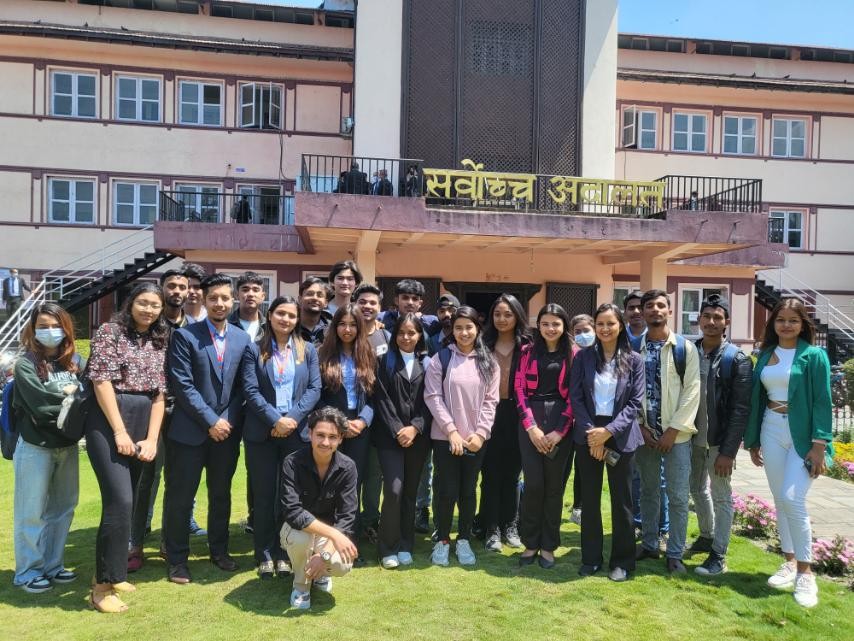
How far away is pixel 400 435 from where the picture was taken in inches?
180

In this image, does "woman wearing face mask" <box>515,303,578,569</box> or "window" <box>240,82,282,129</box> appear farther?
"window" <box>240,82,282,129</box>

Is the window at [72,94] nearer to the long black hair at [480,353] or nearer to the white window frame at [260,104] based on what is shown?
the white window frame at [260,104]

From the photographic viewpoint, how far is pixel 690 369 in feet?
15.0

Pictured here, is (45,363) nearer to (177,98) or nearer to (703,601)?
(703,601)

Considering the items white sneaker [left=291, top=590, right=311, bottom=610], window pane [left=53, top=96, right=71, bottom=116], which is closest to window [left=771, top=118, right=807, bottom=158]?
white sneaker [left=291, top=590, right=311, bottom=610]

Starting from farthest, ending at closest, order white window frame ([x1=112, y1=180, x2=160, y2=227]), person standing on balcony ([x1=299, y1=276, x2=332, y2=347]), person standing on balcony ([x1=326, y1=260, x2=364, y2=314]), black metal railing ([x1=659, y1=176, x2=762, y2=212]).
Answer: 1. white window frame ([x1=112, y1=180, x2=160, y2=227])
2. black metal railing ([x1=659, y1=176, x2=762, y2=212])
3. person standing on balcony ([x1=326, y1=260, x2=364, y2=314])
4. person standing on balcony ([x1=299, y1=276, x2=332, y2=347])

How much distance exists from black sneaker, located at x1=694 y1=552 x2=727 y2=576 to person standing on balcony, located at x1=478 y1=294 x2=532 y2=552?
138cm

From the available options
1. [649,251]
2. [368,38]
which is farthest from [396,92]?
[649,251]

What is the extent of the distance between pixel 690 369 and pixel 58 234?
1840 centimetres

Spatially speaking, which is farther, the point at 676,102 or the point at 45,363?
the point at 676,102

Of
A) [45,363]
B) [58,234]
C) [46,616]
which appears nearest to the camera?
[46,616]

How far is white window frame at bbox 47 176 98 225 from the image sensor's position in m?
17.8

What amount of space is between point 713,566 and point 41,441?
4793mm

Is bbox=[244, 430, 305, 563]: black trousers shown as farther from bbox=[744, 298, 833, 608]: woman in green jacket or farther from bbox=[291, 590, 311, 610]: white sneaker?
bbox=[744, 298, 833, 608]: woman in green jacket
